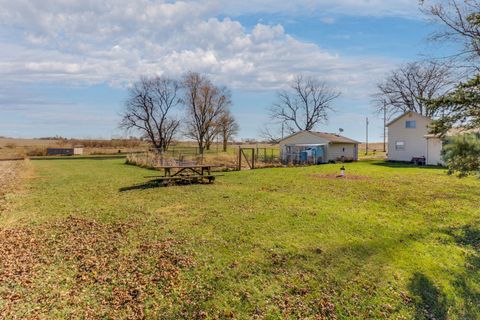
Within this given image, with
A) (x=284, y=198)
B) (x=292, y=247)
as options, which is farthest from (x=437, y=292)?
(x=284, y=198)

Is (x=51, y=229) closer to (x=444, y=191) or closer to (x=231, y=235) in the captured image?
(x=231, y=235)

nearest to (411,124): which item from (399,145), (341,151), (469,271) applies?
(399,145)

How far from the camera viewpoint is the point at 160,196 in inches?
375

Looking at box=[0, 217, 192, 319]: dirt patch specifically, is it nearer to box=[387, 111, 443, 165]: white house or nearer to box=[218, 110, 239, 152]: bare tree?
box=[387, 111, 443, 165]: white house

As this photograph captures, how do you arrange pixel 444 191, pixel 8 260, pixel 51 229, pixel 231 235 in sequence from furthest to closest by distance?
1. pixel 444 191
2. pixel 51 229
3. pixel 231 235
4. pixel 8 260

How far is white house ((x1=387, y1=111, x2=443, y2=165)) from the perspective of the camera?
81.8 ft

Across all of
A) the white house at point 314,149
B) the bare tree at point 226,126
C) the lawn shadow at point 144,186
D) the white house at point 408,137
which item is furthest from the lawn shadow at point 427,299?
the bare tree at point 226,126

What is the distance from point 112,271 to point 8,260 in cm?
170

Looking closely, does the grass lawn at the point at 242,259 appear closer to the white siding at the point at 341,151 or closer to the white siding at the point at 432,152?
the white siding at the point at 432,152

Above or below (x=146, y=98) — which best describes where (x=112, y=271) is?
below

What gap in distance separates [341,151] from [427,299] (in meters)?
26.5

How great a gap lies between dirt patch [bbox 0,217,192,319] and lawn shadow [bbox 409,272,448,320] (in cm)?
292

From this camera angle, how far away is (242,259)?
15.1ft

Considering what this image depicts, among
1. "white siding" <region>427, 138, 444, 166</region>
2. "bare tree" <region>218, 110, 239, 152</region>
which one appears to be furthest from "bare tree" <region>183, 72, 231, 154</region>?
"white siding" <region>427, 138, 444, 166</region>
